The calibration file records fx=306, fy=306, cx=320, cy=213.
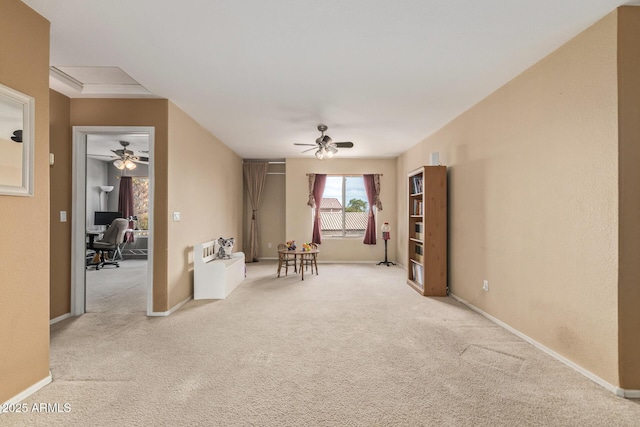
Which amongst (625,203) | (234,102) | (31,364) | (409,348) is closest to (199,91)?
(234,102)

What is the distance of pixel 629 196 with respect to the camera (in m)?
2.08

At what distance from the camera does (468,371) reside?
7.72 feet

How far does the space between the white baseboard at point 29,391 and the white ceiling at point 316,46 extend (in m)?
2.55

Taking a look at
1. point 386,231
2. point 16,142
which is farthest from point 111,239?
point 386,231

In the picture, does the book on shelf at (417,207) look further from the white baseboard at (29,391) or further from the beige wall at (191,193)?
the white baseboard at (29,391)

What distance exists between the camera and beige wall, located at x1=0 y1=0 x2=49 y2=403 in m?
1.91

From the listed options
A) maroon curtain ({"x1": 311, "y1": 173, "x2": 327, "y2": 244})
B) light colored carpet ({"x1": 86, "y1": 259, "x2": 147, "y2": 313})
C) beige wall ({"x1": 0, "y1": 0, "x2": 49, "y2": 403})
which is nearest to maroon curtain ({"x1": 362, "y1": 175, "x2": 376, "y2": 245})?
maroon curtain ({"x1": 311, "y1": 173, "x2": 327, "y2": 244})

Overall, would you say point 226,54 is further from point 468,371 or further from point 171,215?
point 468,371

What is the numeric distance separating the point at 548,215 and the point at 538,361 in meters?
1.23

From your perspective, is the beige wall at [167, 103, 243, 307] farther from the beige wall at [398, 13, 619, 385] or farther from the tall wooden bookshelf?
the beige wall at [398, 13, 619, 385]

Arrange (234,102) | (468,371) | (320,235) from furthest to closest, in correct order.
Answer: (320,235)
(234,102)
(468,371)

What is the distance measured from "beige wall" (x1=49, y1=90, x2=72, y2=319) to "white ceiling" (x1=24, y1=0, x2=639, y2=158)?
1044 mm

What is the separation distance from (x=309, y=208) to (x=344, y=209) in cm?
90

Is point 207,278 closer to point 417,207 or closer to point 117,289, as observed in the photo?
point 117,289
